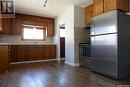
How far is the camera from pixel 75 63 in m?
4.26

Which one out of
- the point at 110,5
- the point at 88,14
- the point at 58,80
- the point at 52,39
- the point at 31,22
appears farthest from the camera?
the point at 52,39

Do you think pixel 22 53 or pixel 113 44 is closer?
pixel 113 44

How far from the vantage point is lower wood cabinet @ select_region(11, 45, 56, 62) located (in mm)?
4785

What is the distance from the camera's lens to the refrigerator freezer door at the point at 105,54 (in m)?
2.62

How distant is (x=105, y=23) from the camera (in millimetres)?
2854

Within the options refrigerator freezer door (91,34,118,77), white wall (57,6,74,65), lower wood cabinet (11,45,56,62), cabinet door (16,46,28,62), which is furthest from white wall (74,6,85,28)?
cabinet door (16,46,28,62)

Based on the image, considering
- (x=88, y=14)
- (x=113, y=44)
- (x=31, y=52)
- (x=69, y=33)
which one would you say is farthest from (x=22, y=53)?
(x=113, y=44)

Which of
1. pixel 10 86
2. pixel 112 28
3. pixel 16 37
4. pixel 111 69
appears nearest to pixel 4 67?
pixel 10 86

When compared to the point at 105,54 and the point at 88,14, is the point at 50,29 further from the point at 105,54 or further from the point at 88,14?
the point at 105,54

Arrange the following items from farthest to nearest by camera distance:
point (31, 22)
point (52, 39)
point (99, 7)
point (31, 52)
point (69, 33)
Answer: point (52, 39) < point (31, 22) < point (31, 52) < point (69, 33) < point (99, 7)

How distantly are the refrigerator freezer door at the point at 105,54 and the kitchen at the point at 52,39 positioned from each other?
0.03 meters

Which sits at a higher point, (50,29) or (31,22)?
(31,22)

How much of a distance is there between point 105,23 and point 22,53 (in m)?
3.93

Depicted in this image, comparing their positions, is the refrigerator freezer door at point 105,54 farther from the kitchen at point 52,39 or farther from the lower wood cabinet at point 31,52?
the lower wood cabinet at point 31,52
